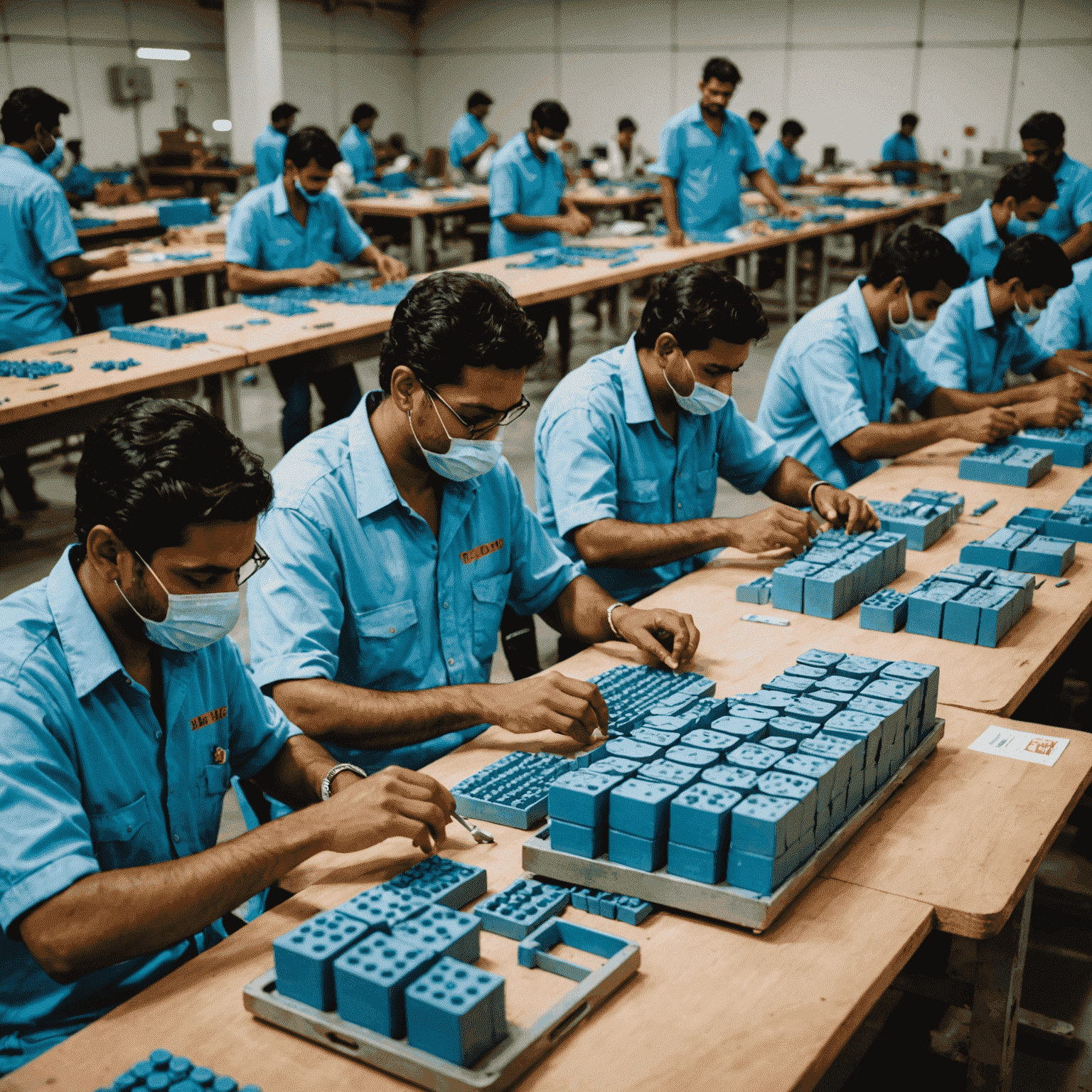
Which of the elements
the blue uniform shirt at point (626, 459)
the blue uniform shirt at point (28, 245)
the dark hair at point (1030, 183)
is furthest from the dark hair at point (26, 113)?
the dark hair at point (1030, 183)

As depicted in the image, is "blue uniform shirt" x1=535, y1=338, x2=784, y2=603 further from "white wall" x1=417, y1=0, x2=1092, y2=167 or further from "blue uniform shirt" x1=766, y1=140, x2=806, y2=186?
"white wall" x1=417, y1=0, x2=1092, y2=167

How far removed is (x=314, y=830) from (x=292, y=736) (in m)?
0.35

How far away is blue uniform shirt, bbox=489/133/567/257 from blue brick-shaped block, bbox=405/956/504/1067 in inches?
252

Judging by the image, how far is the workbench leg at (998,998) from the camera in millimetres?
1692

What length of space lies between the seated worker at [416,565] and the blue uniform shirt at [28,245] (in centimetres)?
345

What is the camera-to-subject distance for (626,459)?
9.41 ft

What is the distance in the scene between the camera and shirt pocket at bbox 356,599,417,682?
2086 millimetres

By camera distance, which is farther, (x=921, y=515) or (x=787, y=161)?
(x=787, y=161)

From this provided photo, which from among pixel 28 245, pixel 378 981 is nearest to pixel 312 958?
pixel 378 981

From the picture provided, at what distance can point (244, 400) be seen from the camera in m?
7.59

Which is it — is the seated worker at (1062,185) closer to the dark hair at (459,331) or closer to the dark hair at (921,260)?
the dark hair at (921,260)

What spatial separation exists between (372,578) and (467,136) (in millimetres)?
10544

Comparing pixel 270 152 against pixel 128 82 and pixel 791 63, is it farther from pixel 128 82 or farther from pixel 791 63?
pixel 791 63

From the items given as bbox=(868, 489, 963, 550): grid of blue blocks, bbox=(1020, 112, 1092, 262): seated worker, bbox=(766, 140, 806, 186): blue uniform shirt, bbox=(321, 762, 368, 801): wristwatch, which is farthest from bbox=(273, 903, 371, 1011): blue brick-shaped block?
bbox=(766, 140, 806, 186): blue uniform shirt
